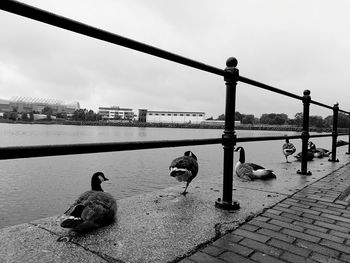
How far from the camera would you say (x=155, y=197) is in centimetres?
357

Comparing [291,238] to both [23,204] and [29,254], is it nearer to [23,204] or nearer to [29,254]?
[29,254]

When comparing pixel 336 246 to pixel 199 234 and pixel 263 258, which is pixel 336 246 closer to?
pixel 263 258

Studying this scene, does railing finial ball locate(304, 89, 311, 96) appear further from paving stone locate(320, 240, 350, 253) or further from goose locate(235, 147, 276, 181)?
paving stone locate(320, 240, 350, 253)

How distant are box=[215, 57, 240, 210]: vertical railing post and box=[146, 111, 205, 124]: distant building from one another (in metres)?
170

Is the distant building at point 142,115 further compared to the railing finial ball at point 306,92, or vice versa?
the distant building at point 142,115

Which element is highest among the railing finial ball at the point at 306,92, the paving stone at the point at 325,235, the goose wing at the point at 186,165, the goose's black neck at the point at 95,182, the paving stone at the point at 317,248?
the railing finial ball at the point at 306,92

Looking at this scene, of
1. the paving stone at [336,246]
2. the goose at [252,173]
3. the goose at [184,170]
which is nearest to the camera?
the paving stone at [336,246]

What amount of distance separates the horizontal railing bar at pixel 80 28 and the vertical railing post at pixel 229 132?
65cm

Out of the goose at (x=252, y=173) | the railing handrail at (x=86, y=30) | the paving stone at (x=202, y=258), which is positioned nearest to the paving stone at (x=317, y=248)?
the paving stone at (x=202, y=258)

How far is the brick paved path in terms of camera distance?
6.60ft

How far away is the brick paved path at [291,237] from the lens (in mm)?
2012

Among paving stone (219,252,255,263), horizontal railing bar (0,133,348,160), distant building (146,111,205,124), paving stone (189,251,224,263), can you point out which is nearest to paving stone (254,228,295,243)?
paving stone (219,252,255,263)

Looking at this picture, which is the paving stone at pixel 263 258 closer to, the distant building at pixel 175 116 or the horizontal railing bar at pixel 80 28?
the horizontal railing bar at pixel 80 28

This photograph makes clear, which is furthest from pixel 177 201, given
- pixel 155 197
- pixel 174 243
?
pixel 174 243
